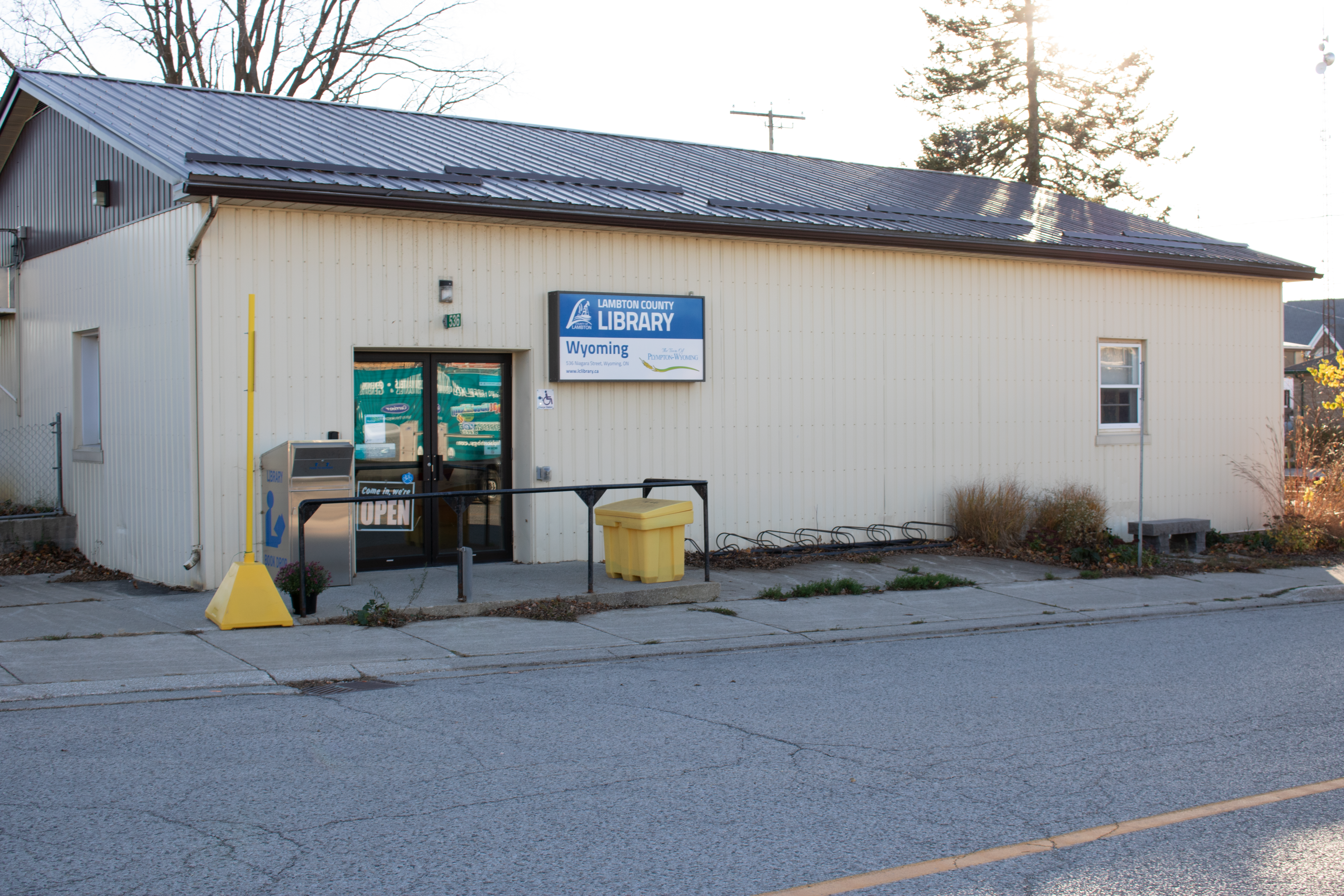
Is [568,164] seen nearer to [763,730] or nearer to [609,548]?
[609,548]

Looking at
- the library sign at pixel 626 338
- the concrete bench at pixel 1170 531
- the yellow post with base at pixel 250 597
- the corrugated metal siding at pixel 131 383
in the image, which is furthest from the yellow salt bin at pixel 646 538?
the concrete bench at pixel 1170 531

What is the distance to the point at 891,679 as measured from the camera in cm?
801

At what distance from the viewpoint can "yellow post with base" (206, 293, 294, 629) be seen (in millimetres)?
9211

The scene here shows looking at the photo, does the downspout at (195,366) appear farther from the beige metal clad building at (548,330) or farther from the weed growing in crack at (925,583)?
the weed growing in crack at (925,583)

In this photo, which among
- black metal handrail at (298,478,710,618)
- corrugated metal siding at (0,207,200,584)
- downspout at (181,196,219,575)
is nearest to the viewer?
black metal handrail at (298,478,710,618)

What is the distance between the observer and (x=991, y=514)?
1474 centimetres

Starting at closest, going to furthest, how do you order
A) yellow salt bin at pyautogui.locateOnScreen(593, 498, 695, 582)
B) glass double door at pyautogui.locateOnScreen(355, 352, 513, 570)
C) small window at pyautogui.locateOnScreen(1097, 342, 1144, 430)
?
1. yellow salt bin at pyautogui.locateOnScreen(593, 498, 695, 582)
2. glass double door at pyautogui.locateOnScreen(355, 352, 513, 570)
3. small window at pyautogui.locateOnScreen(1097, 342, 1144, 430)

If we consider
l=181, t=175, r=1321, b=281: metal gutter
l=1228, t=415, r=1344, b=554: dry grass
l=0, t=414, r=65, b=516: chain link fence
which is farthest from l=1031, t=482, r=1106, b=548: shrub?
l=0, t=414, r=65, b=516: chain link fence

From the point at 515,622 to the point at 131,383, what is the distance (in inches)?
205

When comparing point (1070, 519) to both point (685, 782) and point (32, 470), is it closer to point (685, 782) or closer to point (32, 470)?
point (685, 782)

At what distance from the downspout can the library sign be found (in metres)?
3.51

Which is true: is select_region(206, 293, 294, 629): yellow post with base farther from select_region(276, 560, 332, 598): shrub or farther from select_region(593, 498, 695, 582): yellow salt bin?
select_region(593, 498, 695, 582): yellow salt bin

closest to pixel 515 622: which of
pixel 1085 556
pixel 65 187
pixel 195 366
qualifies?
pixel 195 366

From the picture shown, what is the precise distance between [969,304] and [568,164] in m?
5.50
